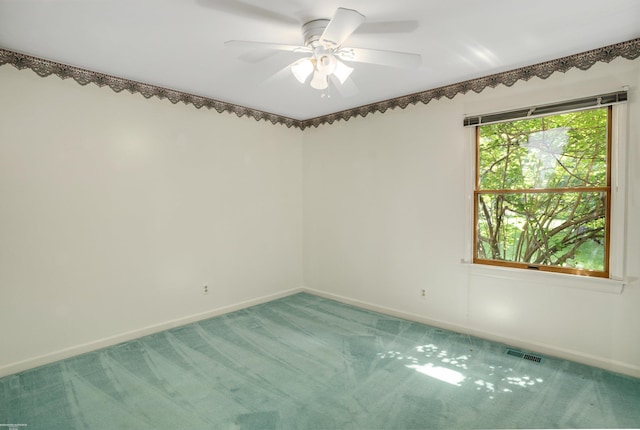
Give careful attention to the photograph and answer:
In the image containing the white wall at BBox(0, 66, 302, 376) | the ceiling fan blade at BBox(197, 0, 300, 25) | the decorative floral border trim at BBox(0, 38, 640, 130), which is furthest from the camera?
the white wall at BBox(0, 66, 302, 376)

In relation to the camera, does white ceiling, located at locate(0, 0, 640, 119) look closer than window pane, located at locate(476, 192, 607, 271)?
Yes

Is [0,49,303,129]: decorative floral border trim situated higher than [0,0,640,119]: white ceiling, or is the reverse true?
[0,0,640,119]: white ceiling

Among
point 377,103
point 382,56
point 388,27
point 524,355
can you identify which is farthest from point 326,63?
point 524,355

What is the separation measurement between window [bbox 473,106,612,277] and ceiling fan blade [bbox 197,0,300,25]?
224cm

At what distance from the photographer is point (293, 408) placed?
2.28 metres

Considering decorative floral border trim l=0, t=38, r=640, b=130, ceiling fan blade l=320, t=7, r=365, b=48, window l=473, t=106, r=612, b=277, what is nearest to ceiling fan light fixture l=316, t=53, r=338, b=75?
ceiling fan blade l=320, t=7, r=365, b=48

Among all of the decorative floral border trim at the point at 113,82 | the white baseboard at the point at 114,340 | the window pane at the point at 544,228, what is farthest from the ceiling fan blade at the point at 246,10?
the white baseboard at the point at 114,340

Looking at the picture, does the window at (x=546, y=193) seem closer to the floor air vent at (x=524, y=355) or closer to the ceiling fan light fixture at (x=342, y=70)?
the floor air vent at (x=524, y=355)

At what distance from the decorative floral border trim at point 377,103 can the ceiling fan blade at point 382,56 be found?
1424 mm

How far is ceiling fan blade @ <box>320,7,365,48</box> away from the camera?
176 centimetres

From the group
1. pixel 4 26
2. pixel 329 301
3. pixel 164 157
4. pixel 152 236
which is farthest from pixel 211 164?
pixel 329 301

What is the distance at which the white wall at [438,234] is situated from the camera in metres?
2.74

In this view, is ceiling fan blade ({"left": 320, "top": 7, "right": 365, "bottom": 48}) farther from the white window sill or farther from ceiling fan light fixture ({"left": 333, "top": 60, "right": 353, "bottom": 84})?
the white window sill

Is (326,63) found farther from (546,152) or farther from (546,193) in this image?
(546,193)
